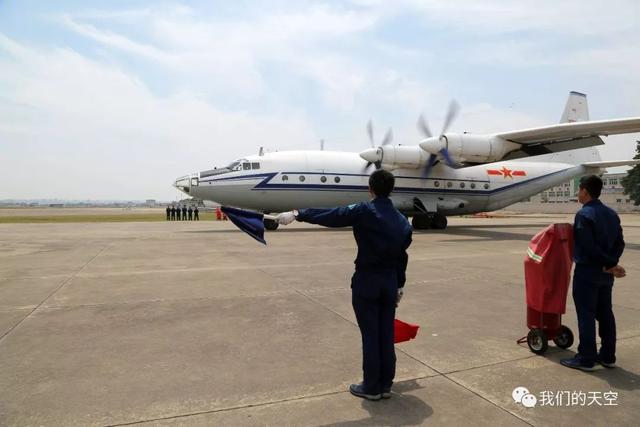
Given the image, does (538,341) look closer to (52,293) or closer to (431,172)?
(52,293)

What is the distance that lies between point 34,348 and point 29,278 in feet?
16.3

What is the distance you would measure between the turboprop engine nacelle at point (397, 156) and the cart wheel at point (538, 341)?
17.1 metres

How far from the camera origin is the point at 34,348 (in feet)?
14.8

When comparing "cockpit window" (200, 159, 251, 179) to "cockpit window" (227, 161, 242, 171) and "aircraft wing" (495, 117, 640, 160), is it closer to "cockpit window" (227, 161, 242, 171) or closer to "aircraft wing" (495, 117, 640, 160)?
"cockpit window" (227, 161, 242, 171)

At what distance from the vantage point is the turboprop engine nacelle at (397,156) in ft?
69.3

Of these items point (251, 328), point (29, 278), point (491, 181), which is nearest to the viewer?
point (251, 328)

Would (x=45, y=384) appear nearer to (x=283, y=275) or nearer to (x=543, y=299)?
(x=543, y=299)

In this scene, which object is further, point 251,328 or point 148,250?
point 148,250

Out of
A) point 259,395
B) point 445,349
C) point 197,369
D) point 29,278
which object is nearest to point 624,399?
point 445,349

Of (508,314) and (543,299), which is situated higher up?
(543,299)

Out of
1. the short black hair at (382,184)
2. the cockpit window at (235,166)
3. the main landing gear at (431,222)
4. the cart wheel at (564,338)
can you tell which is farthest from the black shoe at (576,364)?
the main landing gear at (431,222)

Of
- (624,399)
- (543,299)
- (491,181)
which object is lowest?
(624,399)

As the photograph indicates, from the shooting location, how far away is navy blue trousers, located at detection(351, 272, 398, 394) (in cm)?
347

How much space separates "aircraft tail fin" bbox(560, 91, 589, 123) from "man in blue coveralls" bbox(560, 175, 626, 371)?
25.8 m
